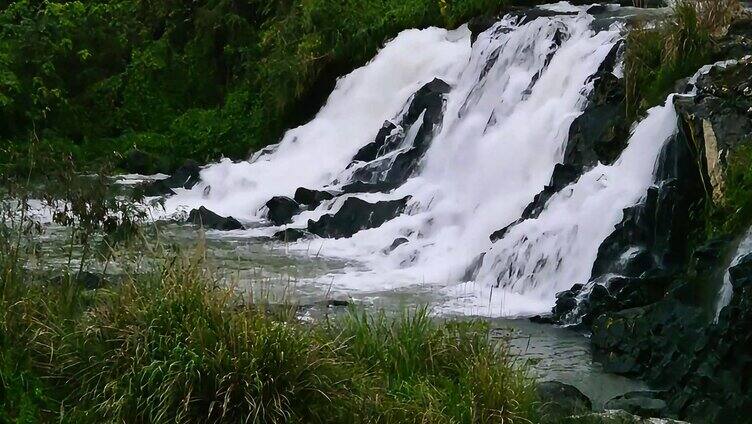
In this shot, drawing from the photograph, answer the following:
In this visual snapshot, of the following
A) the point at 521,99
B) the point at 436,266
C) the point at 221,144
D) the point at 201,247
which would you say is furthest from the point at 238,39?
the point at 201,247

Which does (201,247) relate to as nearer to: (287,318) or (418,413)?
(287,318)

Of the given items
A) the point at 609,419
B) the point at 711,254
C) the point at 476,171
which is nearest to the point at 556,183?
the point at 476,171

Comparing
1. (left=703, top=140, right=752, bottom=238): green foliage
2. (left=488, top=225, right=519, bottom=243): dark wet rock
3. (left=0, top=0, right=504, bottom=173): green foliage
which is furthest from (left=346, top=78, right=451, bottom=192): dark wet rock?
(left=703, top=140, right=752, bottom=238): green foliage

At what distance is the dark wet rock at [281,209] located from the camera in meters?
15.7

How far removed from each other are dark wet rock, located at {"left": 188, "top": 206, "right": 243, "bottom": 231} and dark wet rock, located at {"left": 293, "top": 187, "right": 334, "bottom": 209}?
1143 millimetres

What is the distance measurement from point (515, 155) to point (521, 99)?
1227mm

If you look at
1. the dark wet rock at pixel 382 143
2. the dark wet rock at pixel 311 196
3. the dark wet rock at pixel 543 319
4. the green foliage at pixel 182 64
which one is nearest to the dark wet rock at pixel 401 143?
the dark wet rock at pixel 382 143

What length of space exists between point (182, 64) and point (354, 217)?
31.5ft

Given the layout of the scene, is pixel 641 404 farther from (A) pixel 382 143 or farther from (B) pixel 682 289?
(A) pixel 382 143

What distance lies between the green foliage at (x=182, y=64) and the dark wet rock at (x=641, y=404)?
11511 mm

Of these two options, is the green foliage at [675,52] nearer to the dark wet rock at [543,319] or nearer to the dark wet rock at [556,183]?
the dark wet rock at [556,183]

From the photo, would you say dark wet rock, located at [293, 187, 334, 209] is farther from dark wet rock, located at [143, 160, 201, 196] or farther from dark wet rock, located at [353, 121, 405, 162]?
dark wet rock, located at [143, 160, 201, 196]

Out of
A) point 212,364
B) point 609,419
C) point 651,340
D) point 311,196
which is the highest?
point 311,196

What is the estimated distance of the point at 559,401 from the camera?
23.7ft
